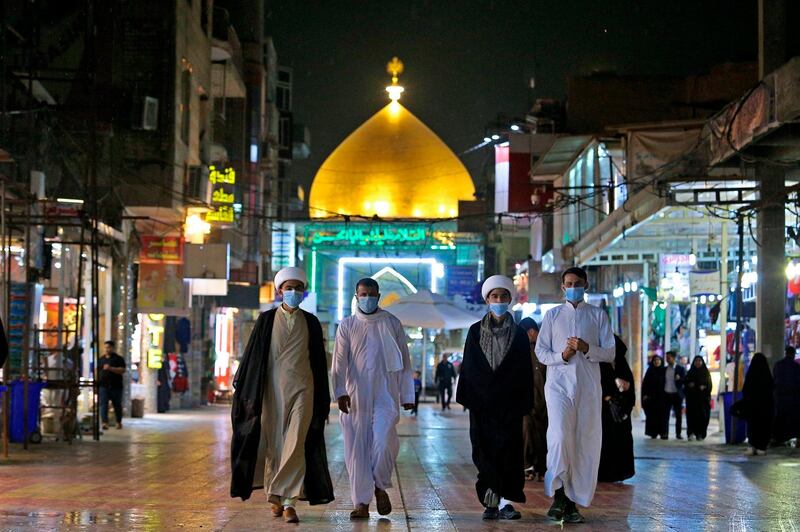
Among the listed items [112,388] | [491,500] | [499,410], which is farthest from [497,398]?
[112,388]

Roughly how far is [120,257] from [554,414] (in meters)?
20.2

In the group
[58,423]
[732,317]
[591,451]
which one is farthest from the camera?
[732,317]

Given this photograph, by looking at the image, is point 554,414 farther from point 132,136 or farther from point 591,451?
point 132,136

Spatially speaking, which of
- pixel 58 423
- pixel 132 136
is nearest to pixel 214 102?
pixel 132 136

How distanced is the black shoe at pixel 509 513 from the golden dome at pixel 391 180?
6427cm

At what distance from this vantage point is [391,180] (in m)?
74.5

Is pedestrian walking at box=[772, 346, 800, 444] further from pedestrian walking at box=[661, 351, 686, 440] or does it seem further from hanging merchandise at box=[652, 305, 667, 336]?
hanging merchandise at box=[652, 305, 667, 336]

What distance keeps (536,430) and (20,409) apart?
24.0ft

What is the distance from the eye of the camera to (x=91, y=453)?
56.0 ft

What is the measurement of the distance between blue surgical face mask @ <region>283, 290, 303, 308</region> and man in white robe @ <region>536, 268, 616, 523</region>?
1.75 meters

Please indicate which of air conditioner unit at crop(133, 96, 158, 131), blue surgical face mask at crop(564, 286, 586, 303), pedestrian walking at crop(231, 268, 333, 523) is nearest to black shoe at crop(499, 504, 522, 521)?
pedestrian walking at crop(231, 268, 333, 523)

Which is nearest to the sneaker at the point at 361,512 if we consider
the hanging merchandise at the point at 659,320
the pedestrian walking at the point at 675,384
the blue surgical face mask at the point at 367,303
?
the blue surgical face mask at the point at 367,303

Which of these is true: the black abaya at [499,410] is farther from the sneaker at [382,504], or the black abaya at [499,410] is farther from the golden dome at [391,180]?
the golden dome at [391,180]

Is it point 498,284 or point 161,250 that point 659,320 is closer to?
point 161,250
